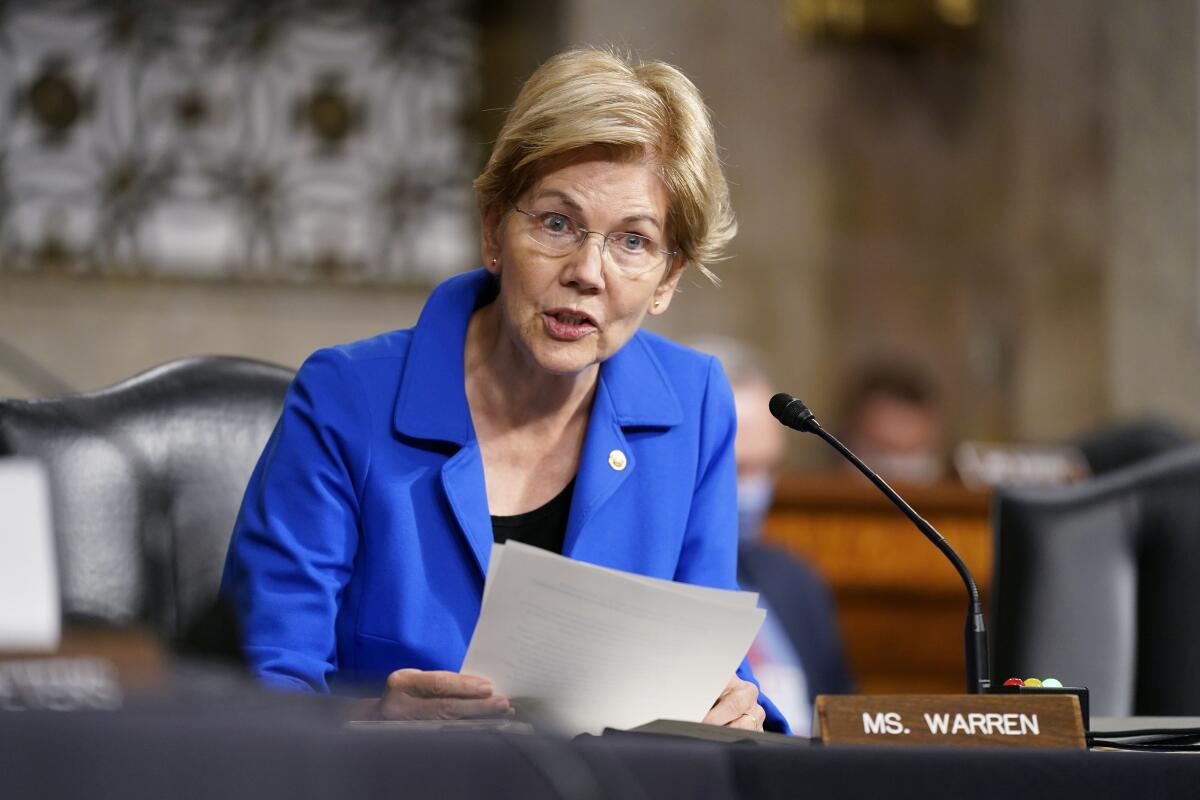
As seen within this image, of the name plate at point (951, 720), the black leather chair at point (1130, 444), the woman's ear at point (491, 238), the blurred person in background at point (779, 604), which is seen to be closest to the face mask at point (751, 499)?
the blurred person in background at point (779, 604)

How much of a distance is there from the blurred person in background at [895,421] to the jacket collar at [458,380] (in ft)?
10.0

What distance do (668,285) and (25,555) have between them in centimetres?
95

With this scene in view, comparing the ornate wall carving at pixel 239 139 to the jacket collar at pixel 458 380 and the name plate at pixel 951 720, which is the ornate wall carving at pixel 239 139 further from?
the name plate at pixel 951 720

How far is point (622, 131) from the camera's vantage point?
2.00 meters

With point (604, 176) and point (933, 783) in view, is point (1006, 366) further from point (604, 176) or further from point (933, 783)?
point (933, 783)

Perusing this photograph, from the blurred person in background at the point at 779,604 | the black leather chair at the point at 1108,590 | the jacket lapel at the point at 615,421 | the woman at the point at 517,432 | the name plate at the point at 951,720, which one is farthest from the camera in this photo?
the blurred person in background at the point at 779,604

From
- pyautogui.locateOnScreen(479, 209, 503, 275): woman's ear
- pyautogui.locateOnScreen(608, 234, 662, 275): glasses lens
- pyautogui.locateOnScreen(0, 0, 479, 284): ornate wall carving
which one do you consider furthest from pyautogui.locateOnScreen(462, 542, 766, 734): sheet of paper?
pyautogui.locateOnScreen(0, 0, 479, 284): ornate wall carving

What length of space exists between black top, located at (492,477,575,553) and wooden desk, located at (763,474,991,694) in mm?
2473

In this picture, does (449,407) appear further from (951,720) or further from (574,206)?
(951,720)

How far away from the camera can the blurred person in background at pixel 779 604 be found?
347 centimetres

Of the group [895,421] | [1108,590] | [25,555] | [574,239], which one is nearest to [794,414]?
[574,239]

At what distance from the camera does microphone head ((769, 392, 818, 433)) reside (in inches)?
73.0

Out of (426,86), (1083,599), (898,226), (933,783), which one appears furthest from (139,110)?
(933,783)

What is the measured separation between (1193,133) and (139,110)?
11.9 ft
